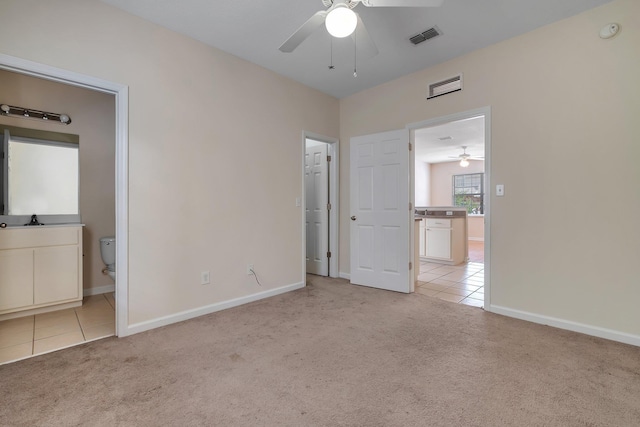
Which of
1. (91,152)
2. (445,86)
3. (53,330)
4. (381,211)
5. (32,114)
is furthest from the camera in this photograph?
(381,211)

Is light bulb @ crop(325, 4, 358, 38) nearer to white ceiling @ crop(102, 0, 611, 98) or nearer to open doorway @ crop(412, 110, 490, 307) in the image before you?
white ceiling @ crop(102, 0, 611, 98)

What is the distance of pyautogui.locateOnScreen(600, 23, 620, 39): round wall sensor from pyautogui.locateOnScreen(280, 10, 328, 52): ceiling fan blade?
235 centimetres

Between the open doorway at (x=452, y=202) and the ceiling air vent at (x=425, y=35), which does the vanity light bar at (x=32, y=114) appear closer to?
the ceiling air vent at (x=425, y=35)

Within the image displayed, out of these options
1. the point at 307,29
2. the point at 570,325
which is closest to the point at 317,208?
the point at 307,29

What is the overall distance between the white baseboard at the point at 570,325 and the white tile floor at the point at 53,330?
143 inches

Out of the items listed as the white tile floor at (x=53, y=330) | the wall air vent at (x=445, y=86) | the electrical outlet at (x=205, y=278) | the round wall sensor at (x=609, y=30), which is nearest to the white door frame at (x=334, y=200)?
the wall air vent at (x=445, y=86)

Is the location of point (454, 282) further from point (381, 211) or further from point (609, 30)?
point (609, 30)

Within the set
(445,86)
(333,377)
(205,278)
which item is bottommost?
(333,377)

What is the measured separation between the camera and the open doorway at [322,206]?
4.36 meters

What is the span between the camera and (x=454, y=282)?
4.18 m

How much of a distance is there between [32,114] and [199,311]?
2.84m

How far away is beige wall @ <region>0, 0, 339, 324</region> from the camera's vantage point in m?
2.22

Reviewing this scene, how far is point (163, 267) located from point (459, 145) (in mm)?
6782

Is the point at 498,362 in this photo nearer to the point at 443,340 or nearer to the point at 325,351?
the point at 443,340
